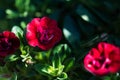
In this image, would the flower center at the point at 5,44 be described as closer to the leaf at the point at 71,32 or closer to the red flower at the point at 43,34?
the red flower at the point at 43,34

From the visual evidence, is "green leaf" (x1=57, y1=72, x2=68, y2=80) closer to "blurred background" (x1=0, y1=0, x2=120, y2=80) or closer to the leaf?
the leaf

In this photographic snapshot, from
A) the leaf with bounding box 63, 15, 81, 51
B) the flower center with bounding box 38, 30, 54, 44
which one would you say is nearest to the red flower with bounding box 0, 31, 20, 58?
the flower center with bounding box 38, 30, 54, 44

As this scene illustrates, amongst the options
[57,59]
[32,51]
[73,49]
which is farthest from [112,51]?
[73,49]

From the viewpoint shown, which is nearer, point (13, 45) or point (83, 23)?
point (13, 45)

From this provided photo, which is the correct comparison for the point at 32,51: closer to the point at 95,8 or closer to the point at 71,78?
the point at 71,78

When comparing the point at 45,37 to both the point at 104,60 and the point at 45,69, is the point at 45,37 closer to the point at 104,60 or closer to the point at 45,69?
the point at 45,69
